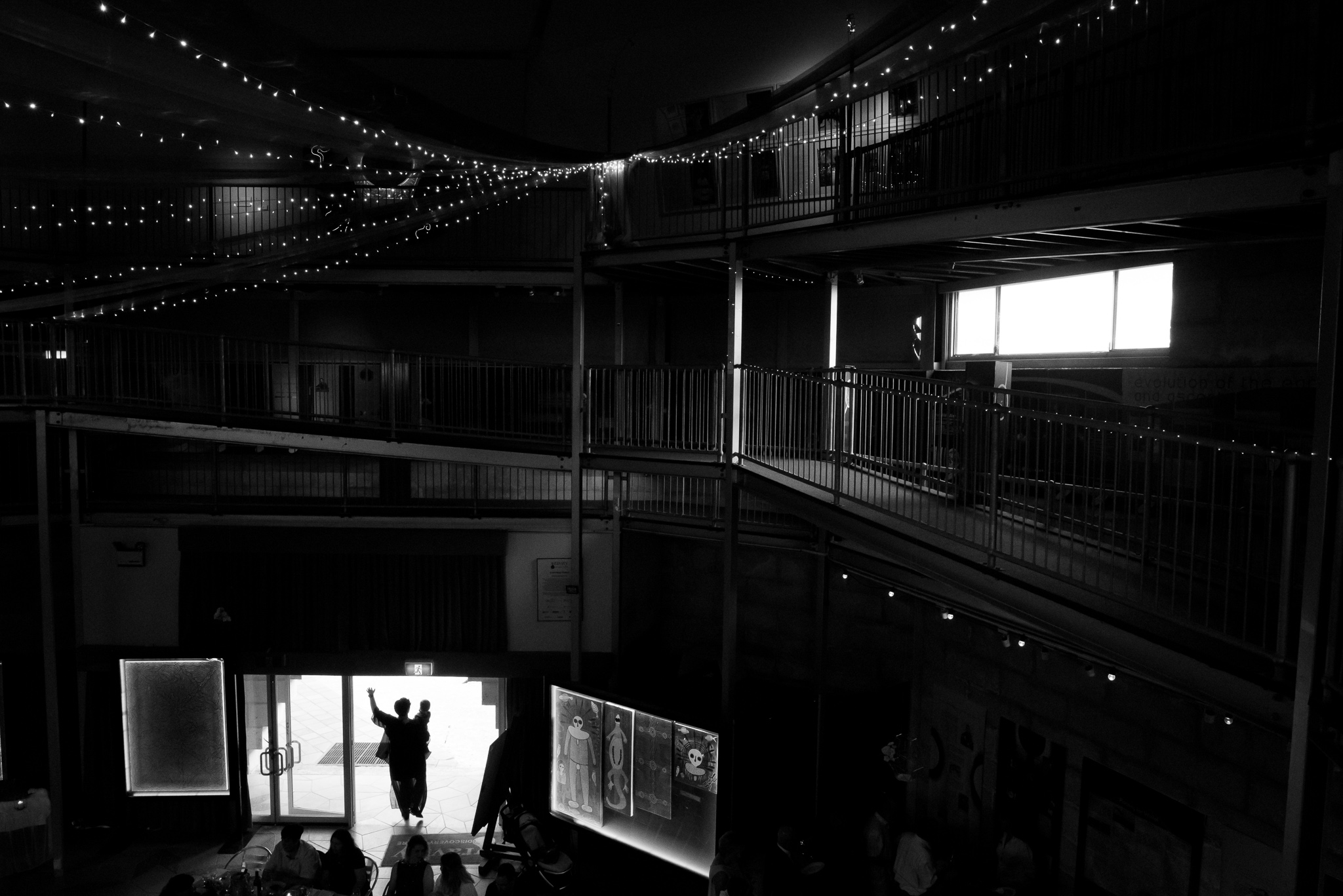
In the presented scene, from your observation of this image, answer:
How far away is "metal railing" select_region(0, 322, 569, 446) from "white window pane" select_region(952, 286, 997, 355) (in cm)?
483

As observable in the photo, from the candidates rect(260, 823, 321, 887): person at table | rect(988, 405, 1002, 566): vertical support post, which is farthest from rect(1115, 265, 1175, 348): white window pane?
rect(260, 823, 321, 887): person at table

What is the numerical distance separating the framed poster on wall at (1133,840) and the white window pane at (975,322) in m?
4.47

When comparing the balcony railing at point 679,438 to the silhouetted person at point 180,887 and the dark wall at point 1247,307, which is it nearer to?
the dark wall at point 1247,307

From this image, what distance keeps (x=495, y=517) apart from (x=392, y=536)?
132 cm

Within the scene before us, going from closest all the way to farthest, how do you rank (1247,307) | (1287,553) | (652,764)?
1. (1287,553)
2. (1247,307)
3. (652,764)

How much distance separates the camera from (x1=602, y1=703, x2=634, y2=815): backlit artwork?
9719 millimetres

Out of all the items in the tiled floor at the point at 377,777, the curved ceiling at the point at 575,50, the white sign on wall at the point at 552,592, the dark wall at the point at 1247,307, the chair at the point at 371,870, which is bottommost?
the tiled floor at the point at 377,777

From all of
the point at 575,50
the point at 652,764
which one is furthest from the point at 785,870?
the point at 575,50

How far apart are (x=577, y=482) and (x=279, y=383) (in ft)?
18.4

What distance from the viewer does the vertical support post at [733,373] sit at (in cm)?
898

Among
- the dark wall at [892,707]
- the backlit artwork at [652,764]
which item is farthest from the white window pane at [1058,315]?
the backlit artwork at [652,764]

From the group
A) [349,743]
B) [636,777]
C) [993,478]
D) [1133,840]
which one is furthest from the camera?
[349,743]

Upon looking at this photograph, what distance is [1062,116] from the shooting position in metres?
6.99

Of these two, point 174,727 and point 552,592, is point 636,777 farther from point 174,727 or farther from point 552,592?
point 174,727
